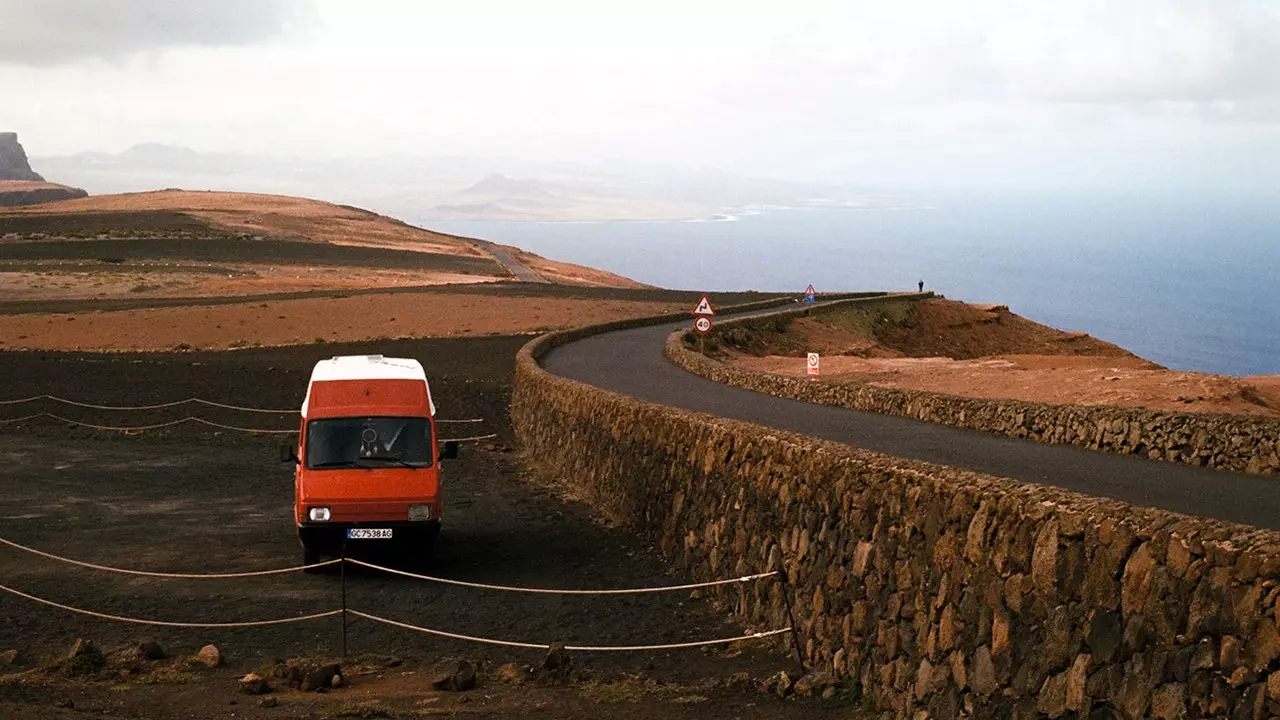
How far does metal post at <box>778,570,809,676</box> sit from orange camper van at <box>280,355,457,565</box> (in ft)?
16.9

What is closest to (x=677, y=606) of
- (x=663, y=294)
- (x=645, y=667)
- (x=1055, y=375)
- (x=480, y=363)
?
(x=645, y=667)

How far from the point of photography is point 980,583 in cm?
1010

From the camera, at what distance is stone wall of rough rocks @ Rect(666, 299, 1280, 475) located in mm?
15867

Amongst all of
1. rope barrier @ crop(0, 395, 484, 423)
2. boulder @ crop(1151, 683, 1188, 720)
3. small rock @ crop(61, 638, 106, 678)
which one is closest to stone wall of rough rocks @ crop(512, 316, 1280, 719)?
boulder @ crop(1151, 683, 1188, 720)

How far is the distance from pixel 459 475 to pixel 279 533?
6229 mm

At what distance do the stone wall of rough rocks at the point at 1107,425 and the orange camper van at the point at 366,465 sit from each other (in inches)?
298

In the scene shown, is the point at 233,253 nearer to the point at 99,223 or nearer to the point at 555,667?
the point at 99,223

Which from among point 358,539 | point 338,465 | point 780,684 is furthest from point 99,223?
point 780,684

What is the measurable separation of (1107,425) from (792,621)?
21.6ft

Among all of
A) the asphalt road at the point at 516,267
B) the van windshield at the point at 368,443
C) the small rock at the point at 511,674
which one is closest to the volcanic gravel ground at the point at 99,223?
the asphalt road at the point at 516,267

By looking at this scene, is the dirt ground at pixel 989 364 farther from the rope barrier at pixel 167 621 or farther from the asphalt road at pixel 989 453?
the rope barrier at pixel 167 621

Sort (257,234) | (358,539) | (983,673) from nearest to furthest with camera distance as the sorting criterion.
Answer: (983,673) < (358,539) < (257,234)

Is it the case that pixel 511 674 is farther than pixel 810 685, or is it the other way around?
pixel 511 674

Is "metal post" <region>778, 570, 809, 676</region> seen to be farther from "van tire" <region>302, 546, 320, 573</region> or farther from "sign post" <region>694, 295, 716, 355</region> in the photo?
"sign post" <region>694, 295, 716, 355</region>
